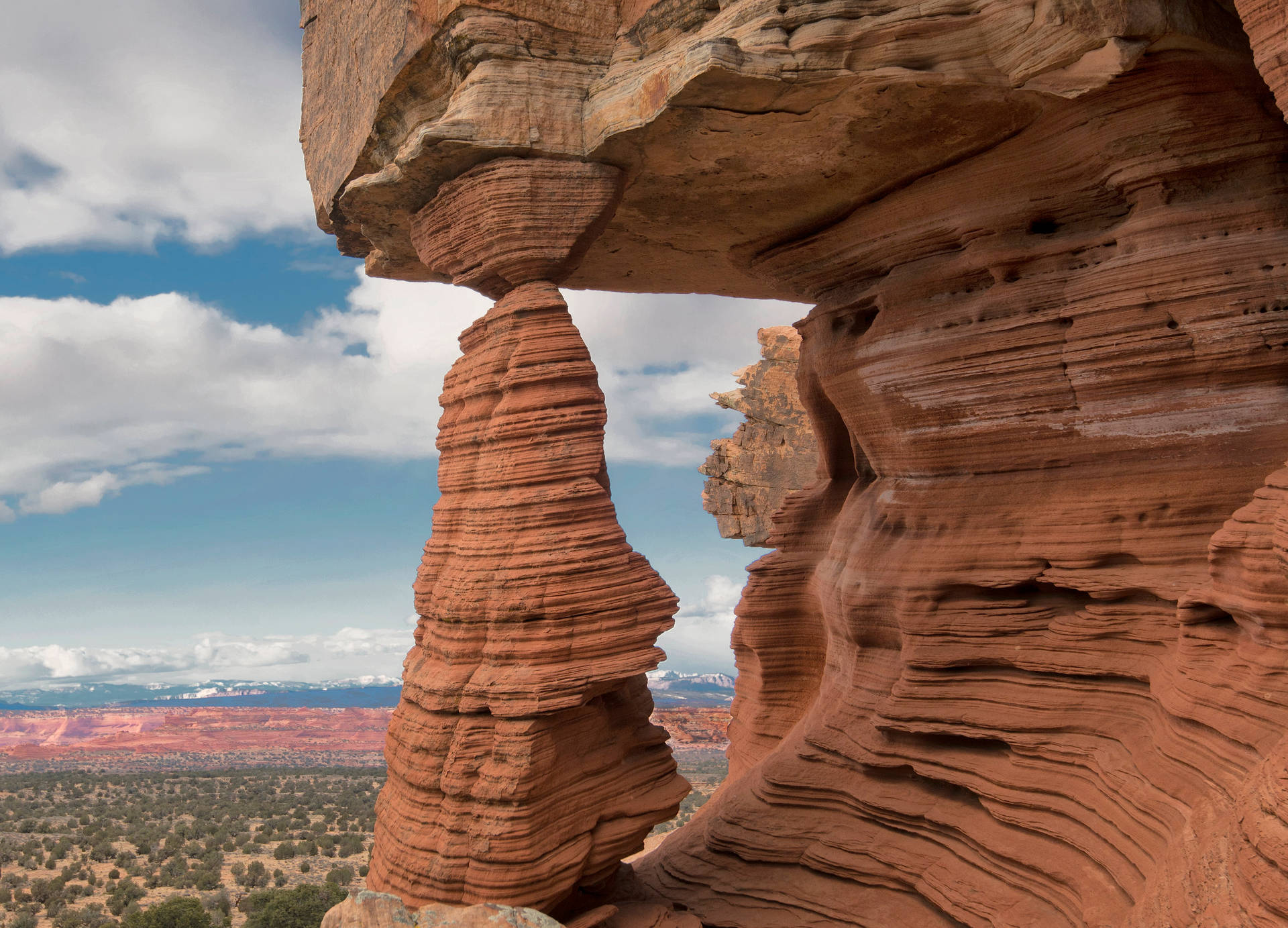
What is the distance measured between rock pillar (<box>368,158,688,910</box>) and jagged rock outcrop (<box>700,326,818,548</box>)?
78.2 ft

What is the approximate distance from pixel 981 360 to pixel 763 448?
24875mm

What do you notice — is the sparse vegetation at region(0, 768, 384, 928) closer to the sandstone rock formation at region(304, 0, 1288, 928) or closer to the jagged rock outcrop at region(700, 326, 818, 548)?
the sandstone rock formation at region(304, 0, 1288, 928)

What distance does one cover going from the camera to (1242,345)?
346 inches

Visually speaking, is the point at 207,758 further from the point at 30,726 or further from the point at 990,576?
the point at 990,576

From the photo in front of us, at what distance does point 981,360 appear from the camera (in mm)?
10734

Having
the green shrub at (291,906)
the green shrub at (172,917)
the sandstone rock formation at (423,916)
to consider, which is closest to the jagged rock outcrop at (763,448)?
the green shrub at (291,906)

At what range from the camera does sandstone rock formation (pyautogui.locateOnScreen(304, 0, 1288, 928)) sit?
8078 mm

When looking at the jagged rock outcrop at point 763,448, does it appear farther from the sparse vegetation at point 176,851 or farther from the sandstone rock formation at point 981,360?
the sandstone rock formation at point 981,360

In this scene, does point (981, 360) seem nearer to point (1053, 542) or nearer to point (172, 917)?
point (1053, 542)

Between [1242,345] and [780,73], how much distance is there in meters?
5.06

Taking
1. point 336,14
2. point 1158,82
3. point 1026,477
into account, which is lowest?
point 1026,477

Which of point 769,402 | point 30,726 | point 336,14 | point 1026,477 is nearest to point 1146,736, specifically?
point 1026,477

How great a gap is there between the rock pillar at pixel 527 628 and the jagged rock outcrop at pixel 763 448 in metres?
23.8

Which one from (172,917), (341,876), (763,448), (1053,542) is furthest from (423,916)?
(763,448)
